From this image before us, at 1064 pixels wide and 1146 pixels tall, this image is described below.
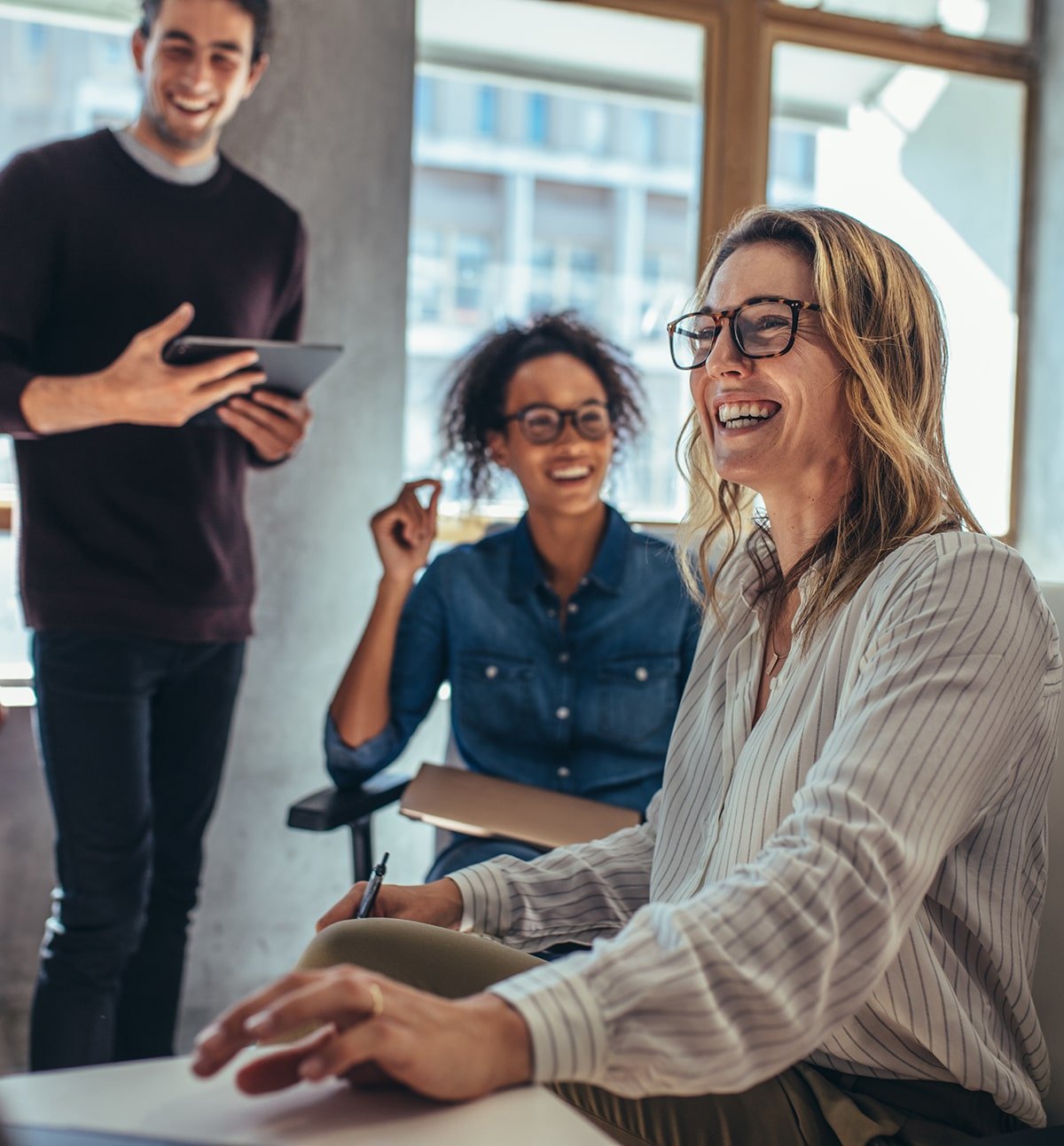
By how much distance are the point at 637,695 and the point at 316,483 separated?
1054 millimetres

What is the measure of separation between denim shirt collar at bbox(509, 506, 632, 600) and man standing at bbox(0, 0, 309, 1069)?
476 mm

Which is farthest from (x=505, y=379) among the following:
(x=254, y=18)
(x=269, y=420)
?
(x=254, y=18)

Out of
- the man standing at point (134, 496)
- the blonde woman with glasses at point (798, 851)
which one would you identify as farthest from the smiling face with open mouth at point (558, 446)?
the blonde woman with glasses at point (798, 851)

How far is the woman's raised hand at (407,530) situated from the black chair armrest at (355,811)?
1.37ft

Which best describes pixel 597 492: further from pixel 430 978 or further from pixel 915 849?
pixel 915 849

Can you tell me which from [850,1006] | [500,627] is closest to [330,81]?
[500,627]

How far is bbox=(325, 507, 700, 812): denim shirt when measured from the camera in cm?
208

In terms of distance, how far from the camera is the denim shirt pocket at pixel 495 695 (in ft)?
6.86

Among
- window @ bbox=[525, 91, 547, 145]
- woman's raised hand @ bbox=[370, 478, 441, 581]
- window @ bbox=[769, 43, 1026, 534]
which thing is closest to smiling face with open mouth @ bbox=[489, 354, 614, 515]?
woman's raised hand @ bbox=[370, 478, 441, 581]

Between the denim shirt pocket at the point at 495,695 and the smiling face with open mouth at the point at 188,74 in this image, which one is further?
the smiling face with open mouth at the point at 188,74

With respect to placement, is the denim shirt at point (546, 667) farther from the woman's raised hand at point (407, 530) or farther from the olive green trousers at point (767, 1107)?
the olive green trousers at point (767, 1107)

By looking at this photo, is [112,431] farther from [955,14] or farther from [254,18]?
[955,14]

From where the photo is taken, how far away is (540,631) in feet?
7.04

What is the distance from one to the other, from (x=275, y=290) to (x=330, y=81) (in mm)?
611
